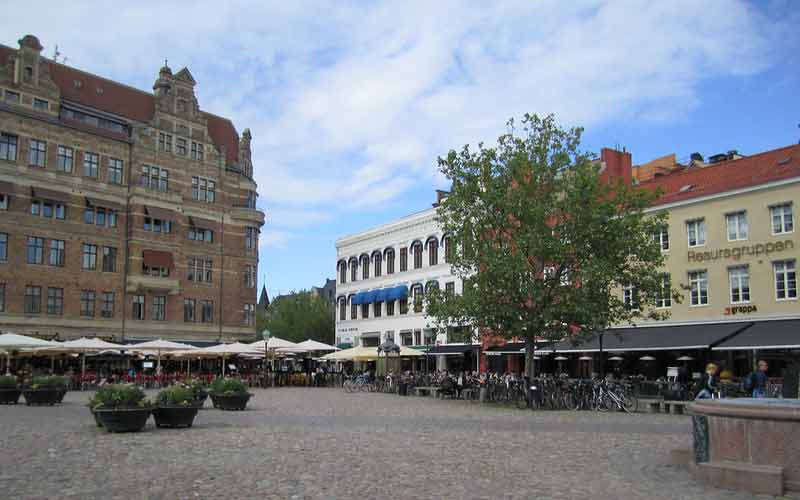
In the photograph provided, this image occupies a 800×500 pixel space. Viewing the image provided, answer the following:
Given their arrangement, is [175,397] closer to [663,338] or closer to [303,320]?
[663,338]

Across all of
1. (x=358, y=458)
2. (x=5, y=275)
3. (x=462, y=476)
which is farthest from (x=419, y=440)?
(x=5, y=275)

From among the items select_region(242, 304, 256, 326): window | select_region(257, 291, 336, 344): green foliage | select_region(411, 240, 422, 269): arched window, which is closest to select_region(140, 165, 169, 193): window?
select_region(242, 304, 256, 326): window

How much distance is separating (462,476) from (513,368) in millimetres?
34339

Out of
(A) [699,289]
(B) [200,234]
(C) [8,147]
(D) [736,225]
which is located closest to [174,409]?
(A) [699,289]

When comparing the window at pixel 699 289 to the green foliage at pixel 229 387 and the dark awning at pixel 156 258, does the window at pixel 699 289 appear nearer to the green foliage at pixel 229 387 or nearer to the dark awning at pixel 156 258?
the green foliage at pixel 229 387

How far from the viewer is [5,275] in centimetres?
4456

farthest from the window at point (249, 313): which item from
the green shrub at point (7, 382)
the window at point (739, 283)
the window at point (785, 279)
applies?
the window at point (785, 279)

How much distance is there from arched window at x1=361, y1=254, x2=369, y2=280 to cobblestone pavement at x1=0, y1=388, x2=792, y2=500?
37669 millimetres

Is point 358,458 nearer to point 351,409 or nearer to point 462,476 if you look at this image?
point 462,476

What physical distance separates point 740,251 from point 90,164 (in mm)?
37366

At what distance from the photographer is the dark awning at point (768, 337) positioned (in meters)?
29.4

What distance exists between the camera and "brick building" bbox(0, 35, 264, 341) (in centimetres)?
4556

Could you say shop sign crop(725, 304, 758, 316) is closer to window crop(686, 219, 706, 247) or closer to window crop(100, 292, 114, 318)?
window crop(686, 219, 706, 247)

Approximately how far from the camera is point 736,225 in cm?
3456
